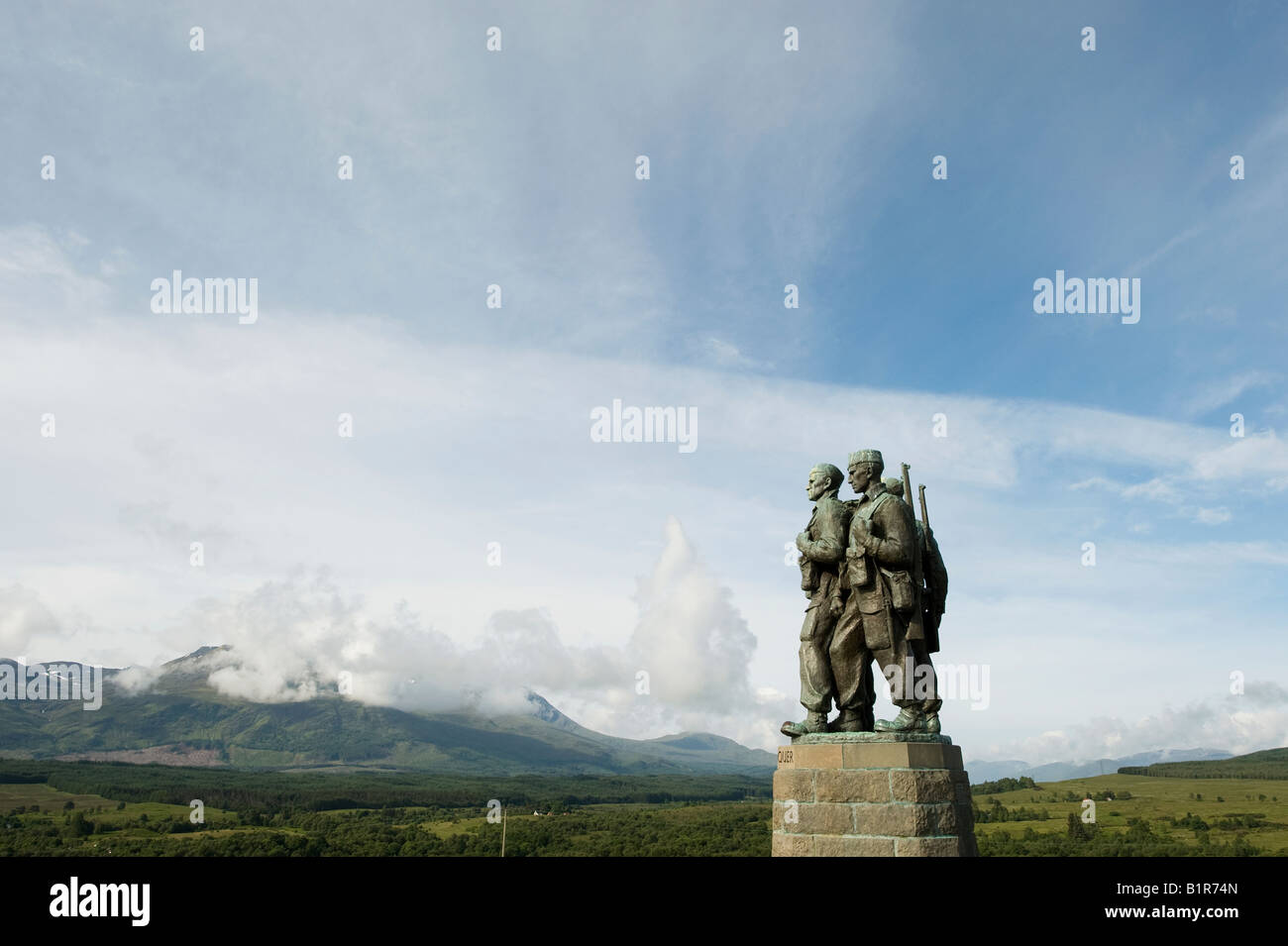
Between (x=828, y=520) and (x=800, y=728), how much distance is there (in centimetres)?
302

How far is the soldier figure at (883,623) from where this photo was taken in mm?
11656

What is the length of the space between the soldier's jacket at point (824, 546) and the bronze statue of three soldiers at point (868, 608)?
Result: 0.01 meters

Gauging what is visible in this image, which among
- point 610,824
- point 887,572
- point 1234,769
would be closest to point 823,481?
point 887,572

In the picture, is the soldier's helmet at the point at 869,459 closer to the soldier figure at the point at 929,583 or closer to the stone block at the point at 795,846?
the soldier figure at the point at 929,583

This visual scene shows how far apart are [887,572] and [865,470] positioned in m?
1.61

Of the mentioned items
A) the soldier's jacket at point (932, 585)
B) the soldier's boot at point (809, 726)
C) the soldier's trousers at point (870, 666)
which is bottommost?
the soldier's boot at point (809, 726)

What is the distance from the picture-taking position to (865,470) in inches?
496

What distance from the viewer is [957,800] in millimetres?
11258

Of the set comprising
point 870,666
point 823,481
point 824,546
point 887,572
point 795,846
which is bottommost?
point 795,846

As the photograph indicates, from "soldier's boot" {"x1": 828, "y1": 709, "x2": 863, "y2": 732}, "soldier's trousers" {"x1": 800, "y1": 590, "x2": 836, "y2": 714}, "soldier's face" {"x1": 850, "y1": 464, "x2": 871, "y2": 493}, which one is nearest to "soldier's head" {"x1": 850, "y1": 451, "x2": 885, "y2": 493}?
"soldier's face" {"x1": 850, "y1": 464, "x2": 871, "y2": 493}

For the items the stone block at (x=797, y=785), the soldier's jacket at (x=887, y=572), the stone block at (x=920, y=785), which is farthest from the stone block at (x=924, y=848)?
the soldier's jacket at (x=887, y=572)

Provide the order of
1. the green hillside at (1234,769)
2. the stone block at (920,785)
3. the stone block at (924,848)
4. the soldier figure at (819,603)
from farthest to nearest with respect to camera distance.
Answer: the green hillside at (1234,769)
the soldier figure at (819,603)
the stone block at (920,785)
the stone block at (924,848)

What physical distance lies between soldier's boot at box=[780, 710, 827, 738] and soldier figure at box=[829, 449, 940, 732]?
7.5 inches

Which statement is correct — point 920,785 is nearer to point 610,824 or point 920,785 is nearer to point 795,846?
point 795,846
